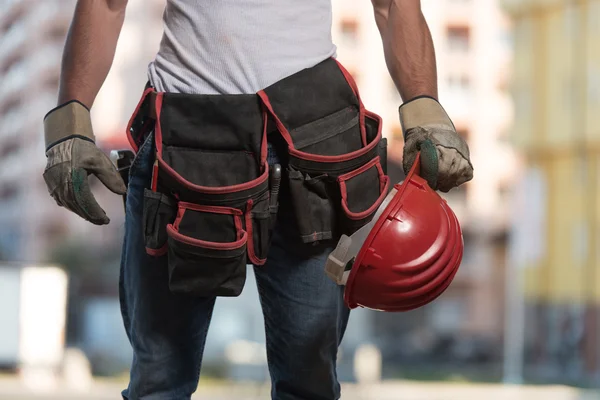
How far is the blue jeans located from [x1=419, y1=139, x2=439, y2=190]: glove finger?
197 mm

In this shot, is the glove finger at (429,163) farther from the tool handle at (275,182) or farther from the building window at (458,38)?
the building window at (458,38)

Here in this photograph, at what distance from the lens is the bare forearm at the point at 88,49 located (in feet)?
5.68

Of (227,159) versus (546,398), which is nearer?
(227,159)

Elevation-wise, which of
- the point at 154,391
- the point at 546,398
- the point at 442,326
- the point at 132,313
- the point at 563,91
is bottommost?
the point at 442,326

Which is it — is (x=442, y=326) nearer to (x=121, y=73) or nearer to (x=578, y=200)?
(x=578, y=200)

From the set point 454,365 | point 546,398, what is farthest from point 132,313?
point 454,365

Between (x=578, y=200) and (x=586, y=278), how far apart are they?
216cm

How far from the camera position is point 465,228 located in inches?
1459

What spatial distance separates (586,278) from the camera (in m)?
27.9

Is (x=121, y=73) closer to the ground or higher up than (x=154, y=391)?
closer to the ground

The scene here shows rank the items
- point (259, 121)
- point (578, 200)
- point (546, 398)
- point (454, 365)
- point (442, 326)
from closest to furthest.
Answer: point (259, 121) < point (546, 398) < point (578, 200) < point (454, 365) < point (442, 326)

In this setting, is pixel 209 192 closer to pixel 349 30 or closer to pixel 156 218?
pixel 156 218

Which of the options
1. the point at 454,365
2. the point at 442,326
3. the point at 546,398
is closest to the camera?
the point at 546,398

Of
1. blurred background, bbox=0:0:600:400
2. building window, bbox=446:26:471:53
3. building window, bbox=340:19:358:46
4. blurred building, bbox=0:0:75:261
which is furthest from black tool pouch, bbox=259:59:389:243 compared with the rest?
building window, bbox=446:26:471:53
